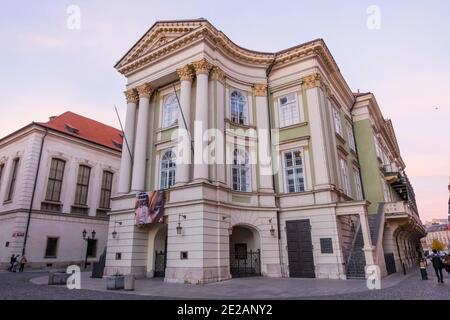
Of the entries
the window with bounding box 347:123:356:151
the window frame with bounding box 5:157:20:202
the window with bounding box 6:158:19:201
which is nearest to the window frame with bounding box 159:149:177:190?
the window with bounding box 347:123:356:151

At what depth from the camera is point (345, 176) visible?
2311cm

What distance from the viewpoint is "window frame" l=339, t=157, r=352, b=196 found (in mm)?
22391

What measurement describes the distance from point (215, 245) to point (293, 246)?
205 inches

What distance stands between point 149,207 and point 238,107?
9.07 m

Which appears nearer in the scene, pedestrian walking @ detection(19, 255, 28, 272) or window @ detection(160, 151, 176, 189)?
window @ detection(160, 151, 176, 189)

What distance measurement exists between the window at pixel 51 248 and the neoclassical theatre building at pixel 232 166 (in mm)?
12552

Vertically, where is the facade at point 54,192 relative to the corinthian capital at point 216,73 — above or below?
below

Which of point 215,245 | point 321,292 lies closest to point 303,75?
point 215,245

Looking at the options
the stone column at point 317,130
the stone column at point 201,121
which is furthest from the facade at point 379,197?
the stone column at point 201,121

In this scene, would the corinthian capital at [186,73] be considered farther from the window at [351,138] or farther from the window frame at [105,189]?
the window frame at [105,189]

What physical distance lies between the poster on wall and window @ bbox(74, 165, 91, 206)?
15.8m

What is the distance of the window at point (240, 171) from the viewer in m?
19.9

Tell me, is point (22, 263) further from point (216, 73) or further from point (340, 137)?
point (340, 137)

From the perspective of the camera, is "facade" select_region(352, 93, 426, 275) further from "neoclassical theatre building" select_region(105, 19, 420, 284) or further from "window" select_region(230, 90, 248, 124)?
"window" select_region(230, 90, 248, 124)
